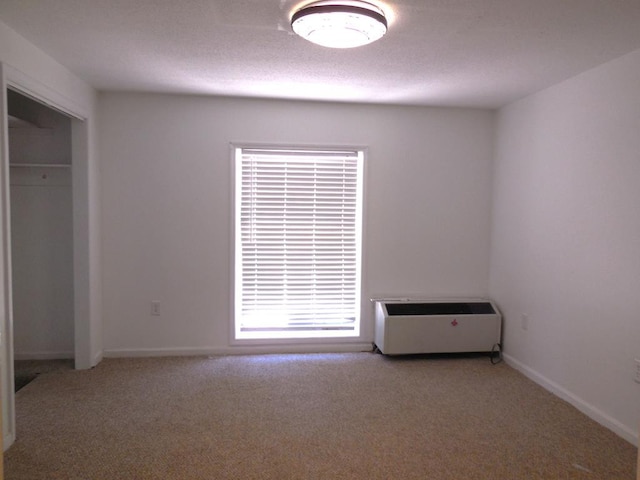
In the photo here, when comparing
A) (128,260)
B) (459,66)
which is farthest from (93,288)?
(459,66)

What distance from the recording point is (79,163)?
3.45 m

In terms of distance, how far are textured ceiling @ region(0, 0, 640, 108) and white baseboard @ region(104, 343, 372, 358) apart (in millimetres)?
2268

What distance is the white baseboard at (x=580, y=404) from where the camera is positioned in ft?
8.53

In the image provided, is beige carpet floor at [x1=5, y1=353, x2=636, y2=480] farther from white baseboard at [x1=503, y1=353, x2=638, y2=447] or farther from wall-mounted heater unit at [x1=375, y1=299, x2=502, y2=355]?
wall-mounted heater unit at [x1=375, y1=299, x2=502, y2=355]

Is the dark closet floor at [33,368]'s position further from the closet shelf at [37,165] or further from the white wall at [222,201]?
the closet shelf at [37,165]

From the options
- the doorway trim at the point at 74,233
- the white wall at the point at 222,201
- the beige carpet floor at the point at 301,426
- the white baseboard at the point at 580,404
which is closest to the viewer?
the beige carpet floor at the point at 301,426

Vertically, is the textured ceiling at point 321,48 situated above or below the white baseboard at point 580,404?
above

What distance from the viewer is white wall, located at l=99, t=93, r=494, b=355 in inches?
149

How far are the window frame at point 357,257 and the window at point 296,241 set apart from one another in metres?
0.02

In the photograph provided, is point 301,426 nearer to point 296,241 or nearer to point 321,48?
point 296,241

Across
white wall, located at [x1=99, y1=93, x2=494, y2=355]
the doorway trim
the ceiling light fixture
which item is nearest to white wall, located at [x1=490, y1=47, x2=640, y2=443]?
white wall, located at [x1=99, y1=93, x2=494, y2=355]

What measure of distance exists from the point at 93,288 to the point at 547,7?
12.1 feet

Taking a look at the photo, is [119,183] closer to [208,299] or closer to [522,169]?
[208,299]

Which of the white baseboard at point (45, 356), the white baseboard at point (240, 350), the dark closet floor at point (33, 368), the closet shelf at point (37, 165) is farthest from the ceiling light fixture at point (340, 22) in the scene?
the white baseboard at point (45, 356)
